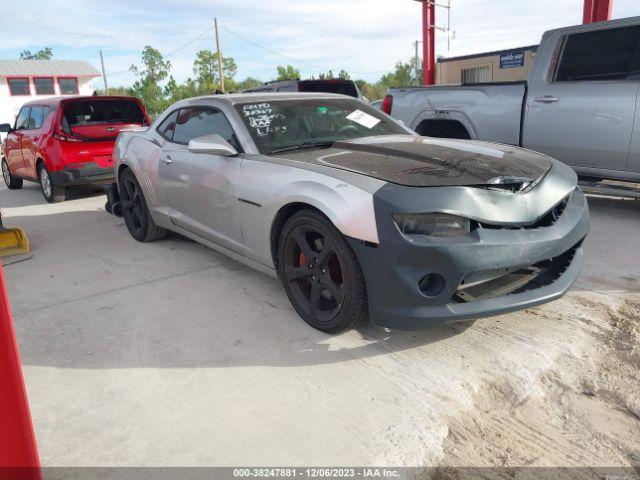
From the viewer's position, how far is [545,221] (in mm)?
2943

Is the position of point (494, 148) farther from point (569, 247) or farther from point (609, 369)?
point (609, 369)

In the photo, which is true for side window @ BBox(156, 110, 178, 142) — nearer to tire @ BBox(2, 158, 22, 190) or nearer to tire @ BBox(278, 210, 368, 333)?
tire @ BBox(278, 210, 368, 333)

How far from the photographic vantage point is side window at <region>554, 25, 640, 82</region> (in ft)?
16.6

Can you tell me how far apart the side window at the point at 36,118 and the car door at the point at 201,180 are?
446 cm

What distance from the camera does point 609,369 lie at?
272 cm

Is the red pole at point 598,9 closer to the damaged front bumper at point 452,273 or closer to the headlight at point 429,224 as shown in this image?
the damaged front bumper at point 452,273

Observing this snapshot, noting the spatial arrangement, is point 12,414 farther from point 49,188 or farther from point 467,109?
point 49,188

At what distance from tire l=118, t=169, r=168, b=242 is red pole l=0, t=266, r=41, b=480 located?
3.59 m

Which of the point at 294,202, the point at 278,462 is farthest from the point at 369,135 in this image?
the point at 278,462

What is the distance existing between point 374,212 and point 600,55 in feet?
13.4

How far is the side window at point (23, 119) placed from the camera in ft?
28.7

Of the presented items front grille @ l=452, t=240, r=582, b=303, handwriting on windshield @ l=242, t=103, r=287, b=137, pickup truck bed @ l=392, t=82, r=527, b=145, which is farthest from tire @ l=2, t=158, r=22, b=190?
front grille @ l=452, t=240, r=582, b=303

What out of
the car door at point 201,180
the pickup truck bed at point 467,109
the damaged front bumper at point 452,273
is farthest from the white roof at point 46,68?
the damaged front bumper at point 452,273

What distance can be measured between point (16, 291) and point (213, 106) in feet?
7.23
